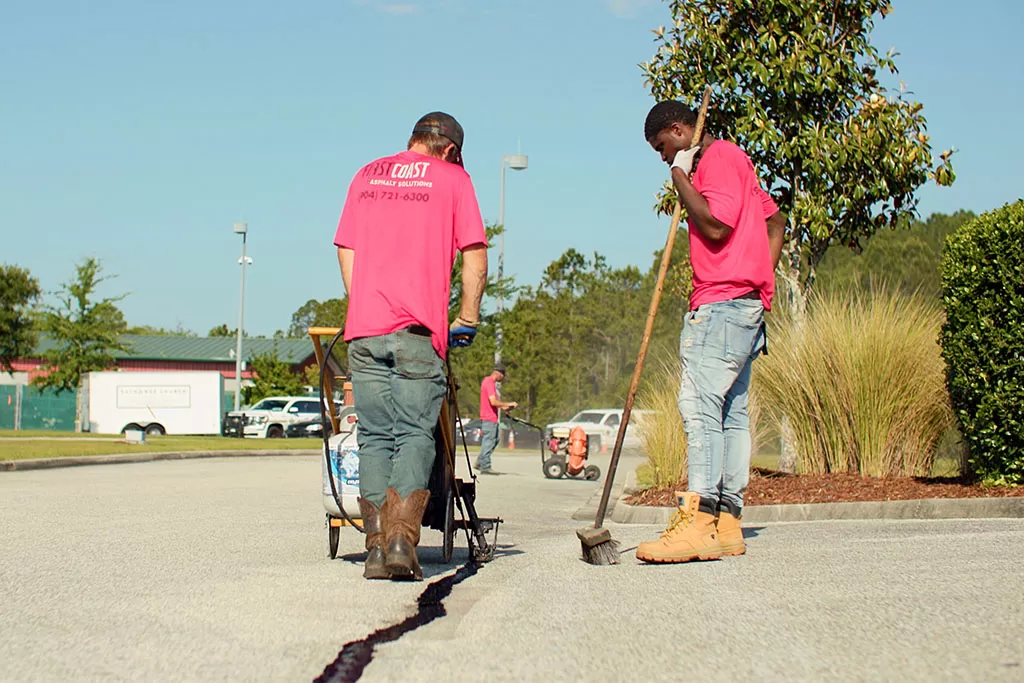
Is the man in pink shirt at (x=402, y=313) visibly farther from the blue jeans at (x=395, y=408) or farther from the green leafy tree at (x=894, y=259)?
the green leafy tree at (x=894, y=259)

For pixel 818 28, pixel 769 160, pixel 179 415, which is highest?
pixel 818 28

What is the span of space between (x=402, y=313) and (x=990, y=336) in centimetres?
503

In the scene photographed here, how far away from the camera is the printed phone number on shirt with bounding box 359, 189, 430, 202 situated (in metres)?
5.27

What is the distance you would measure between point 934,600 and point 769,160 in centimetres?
1097

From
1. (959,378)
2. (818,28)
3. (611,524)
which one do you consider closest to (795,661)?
(611,524)

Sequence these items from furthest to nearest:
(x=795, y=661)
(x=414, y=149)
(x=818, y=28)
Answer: (x=818, y=28), (x=414, y=149), (x=795, y=661)

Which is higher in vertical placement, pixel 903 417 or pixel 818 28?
pixel 818 28

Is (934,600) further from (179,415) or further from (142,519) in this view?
(179,415)

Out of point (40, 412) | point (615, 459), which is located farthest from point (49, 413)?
point (615, 459)

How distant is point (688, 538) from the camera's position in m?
5.60

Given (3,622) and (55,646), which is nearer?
(55,646)

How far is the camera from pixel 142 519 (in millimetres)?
8180

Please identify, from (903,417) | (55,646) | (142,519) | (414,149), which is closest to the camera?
(55,646)

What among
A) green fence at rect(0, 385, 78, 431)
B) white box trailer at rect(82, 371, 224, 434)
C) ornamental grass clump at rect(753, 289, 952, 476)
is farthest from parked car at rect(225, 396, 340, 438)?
ornamental grass clump at rect(753, 289, 952, 476)
